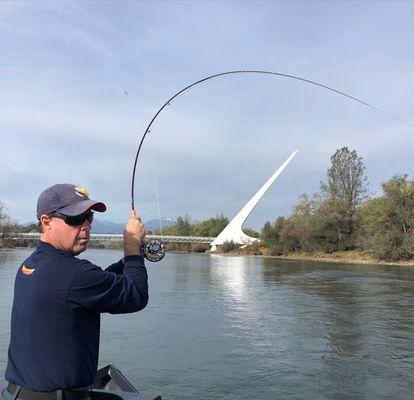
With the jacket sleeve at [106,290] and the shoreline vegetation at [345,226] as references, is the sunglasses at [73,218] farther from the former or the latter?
the shoreline vegetation at [345,226]

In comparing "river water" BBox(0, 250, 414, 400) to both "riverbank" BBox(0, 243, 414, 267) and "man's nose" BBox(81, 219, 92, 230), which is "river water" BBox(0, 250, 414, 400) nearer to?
"man's nose" BBox(81, 219, 92, 230)

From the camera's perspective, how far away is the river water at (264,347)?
24.4 ft

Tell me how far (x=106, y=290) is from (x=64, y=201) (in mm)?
502

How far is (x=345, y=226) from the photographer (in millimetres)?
66750

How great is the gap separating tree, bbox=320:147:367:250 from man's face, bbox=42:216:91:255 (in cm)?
6538

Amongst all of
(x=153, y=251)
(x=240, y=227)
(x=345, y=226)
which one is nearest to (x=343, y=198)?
(x=345, y=226)

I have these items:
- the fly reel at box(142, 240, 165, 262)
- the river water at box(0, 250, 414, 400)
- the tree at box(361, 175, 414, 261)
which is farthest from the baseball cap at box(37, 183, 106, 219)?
the tree at box(361, 175, 414, 261)

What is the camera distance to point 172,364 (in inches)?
339

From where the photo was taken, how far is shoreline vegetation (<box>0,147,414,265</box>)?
52.1 metres

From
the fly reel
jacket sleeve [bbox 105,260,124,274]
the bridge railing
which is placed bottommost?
jacket sleeve [bbox 105,260,124,274]

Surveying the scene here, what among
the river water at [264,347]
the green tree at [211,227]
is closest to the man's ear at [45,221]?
the river water at [264,347]

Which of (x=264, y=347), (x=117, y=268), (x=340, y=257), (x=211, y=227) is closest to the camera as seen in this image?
(x=117, y=268)

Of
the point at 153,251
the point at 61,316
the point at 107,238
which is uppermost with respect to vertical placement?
the point at 107,238

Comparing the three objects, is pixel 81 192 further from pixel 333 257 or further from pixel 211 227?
pixel 211 227
